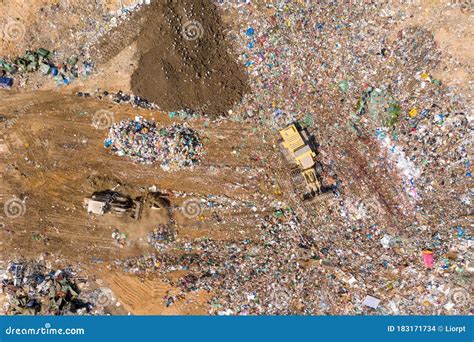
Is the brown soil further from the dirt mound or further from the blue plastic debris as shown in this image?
the blue plastic debris

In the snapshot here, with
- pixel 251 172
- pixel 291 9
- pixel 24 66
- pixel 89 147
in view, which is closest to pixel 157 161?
pixel 89 147

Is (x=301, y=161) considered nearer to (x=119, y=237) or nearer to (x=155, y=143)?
(x=155, y=143)

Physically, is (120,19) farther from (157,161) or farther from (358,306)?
(358,306)

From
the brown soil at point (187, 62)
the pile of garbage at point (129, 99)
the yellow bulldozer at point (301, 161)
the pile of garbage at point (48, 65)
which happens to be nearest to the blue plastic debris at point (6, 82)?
the pile of garbage at point (48, 65)

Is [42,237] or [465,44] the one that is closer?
[465,44]

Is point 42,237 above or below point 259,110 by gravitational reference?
below
